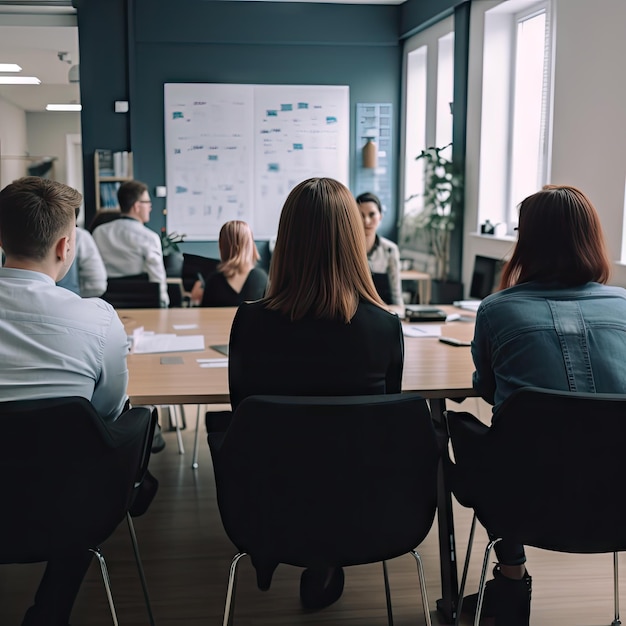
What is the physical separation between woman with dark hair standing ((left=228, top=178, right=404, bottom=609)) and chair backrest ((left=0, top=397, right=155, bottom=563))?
38cm

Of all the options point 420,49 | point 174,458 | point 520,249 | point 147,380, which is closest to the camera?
point 520,249

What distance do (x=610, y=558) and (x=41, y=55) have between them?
7216mm

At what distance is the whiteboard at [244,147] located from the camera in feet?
27.8

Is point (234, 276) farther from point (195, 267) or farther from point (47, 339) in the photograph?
point (47, 339)

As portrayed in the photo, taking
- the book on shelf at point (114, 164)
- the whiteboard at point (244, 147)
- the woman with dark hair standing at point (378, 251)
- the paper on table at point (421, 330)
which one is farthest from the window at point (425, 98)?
the paper on table at point (421, 330)

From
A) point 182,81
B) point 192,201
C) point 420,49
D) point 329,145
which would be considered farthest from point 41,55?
point 420,49

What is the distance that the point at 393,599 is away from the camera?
2740 mm

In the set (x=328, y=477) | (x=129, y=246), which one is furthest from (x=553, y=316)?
(x=129, y=246)

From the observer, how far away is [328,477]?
1.86m

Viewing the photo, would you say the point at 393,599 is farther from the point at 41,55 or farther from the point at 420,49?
the point at 41,55

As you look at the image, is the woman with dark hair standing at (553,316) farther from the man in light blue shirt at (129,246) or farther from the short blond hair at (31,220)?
the man in light blue shirt at (129,246)

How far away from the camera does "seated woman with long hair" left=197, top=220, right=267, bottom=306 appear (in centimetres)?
439

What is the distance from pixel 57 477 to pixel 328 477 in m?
0.59

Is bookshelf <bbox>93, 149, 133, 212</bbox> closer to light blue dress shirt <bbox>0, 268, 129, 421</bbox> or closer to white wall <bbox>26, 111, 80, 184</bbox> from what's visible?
white wall <bbox>26, 111, 80, 184</bbox>
